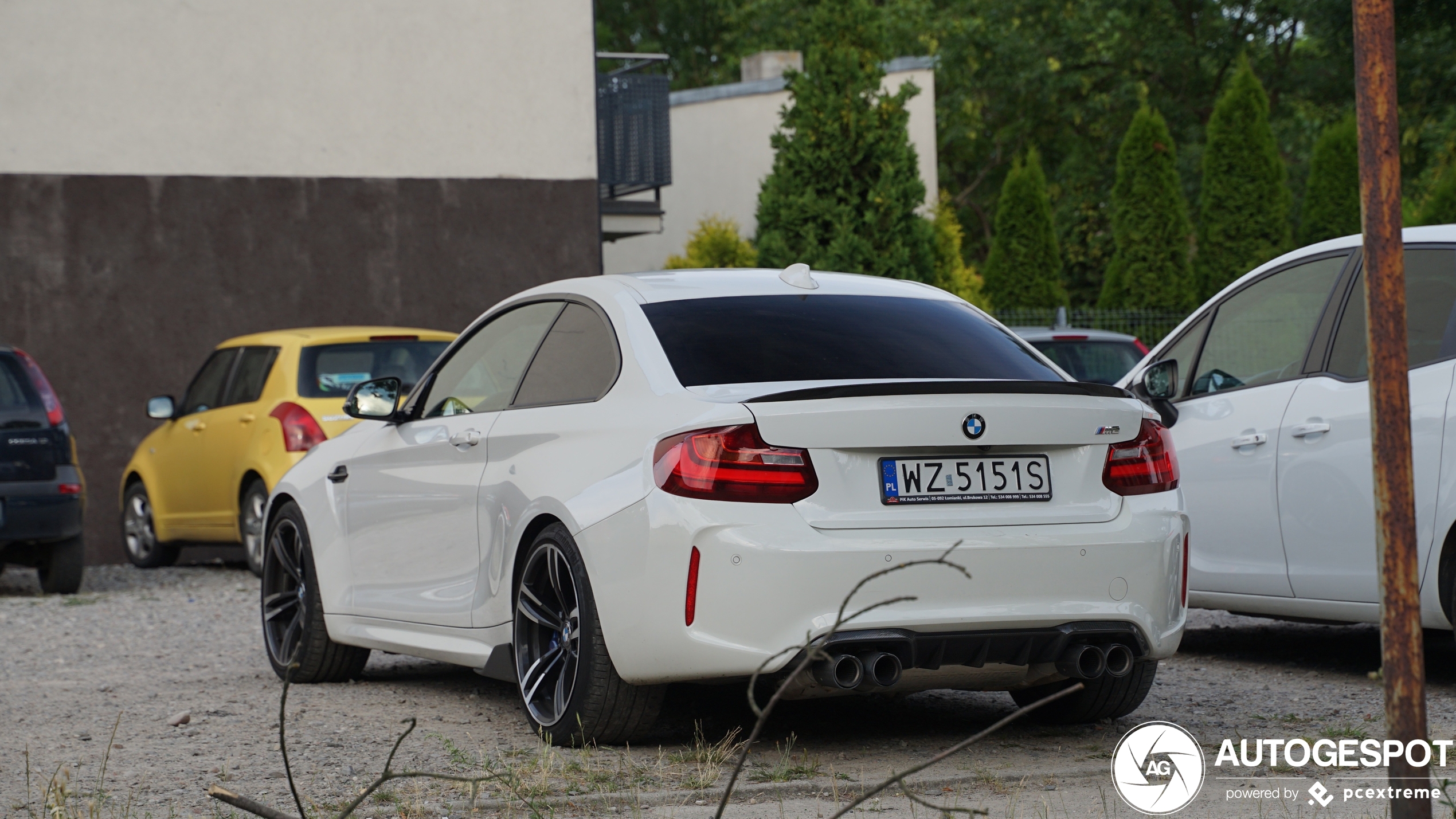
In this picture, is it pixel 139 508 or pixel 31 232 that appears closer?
pixel 139 508

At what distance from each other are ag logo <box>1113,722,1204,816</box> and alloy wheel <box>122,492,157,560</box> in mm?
9818

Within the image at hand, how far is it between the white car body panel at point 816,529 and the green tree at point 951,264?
783 inches

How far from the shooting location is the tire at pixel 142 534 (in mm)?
13445

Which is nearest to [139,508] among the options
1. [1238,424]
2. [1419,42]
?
[1238,424]

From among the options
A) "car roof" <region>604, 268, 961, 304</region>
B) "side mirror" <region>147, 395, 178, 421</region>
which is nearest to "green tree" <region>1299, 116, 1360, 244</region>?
"side mirror" <region>147, 395, 178, 421</region>

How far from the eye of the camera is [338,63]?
15.6 m

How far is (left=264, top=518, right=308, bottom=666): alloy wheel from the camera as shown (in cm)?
725

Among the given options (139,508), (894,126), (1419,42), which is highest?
(1419,42)

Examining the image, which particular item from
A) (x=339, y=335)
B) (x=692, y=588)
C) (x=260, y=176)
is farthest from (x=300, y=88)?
(x=692, y=588)

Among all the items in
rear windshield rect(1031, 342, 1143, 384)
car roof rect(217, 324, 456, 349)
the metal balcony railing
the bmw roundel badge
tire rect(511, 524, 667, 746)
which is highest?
the metal balcony railing

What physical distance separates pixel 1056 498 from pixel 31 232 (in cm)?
1215

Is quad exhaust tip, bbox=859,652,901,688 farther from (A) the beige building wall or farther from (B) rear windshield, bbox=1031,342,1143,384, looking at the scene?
(A) the beige building wall

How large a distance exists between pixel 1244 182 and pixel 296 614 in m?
25.1

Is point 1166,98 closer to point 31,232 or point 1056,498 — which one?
point 31,232
